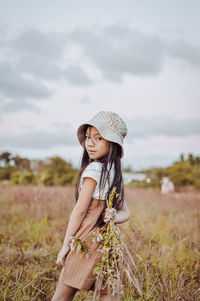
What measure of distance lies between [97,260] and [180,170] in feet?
43.8

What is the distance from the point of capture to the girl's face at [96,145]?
2.01 metres

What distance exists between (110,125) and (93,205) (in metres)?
0.57

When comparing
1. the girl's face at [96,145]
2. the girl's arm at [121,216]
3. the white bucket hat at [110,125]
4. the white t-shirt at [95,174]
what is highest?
the white bucket hat at [110,125]

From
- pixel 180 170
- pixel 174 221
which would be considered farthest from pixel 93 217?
pixel 180 170

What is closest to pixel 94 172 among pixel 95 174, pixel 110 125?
pixel 95 174

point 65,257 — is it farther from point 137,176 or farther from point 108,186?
point 137,176

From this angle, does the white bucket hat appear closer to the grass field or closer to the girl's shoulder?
the girl's shoulder

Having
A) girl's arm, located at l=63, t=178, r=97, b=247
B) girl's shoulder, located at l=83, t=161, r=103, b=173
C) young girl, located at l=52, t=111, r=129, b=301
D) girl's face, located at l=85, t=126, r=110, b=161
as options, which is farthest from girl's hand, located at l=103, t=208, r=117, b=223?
girl's face, located at l=85, t=126, r=110, b=161

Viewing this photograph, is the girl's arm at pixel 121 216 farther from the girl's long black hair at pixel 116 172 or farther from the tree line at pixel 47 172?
the tree line at pixel 47 172

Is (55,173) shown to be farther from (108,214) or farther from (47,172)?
(108,214)

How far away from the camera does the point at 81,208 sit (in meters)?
1.78

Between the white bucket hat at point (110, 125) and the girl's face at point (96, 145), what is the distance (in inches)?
2.6

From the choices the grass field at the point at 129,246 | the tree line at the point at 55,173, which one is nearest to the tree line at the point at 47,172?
the tree line at the point at 55,173

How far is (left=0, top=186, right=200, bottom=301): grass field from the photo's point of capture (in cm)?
244
